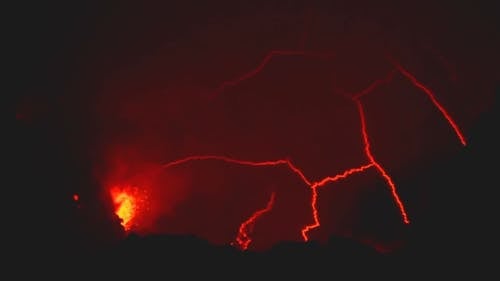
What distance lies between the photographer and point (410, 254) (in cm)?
427

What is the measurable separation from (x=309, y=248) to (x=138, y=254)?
1.31 metres

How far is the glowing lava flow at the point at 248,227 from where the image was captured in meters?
6.71

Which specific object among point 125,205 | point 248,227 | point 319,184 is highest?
point 125,205

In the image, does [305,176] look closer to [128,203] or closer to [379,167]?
[379,167]

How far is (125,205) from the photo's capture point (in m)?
6.96

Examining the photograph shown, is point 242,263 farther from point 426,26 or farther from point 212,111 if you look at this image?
point 426,26

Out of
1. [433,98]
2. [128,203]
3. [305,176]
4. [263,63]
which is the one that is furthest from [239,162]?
[433,98]

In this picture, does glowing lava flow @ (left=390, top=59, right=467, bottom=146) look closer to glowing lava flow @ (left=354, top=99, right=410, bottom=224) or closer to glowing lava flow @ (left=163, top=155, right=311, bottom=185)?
glowing lava flow @ (left=354, top=99, right=410, bottom=224)

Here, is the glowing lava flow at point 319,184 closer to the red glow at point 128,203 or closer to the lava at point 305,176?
the lava at point 305,176

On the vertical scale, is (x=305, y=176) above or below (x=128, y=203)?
below

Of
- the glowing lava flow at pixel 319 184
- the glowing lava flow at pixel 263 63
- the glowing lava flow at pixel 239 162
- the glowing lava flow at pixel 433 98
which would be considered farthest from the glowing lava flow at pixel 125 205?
the glowing lava flow at pixel 433 98

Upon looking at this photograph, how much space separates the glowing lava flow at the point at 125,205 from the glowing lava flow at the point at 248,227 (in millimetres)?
1390

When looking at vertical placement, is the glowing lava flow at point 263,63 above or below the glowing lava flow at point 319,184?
above

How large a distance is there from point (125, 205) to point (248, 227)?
5.22 ft
